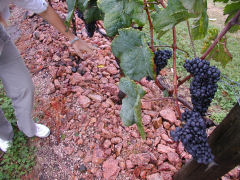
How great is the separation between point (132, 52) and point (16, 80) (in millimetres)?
1033

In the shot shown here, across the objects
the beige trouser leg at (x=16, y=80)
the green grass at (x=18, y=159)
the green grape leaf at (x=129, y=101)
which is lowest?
the green grass at (x=18, y=159)

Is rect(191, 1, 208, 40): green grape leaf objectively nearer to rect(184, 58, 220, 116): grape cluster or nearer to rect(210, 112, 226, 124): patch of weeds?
rect(184, 58, 220, 116): grape cluster

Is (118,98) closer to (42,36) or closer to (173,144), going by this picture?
(173,144)

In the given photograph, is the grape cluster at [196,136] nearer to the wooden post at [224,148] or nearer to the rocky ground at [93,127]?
the wooden post at [224,148]

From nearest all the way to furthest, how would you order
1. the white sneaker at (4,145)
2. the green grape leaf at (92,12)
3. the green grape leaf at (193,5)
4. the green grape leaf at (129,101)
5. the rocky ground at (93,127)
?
1. the green grape leaf at (193,5)
2. the green grape leaf at (129,101)
3. the green grape leaf at (92,12)
4. the rocky ground at (93,127)
5. the white sneaker at (4,145)

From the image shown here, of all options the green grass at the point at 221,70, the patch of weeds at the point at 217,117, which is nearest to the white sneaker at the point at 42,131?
the green grass at the point at 221,70

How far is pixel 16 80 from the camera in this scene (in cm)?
149

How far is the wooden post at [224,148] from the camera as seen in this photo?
2.37 ft

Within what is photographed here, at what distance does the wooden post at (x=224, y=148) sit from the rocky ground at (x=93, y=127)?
0.50 meters

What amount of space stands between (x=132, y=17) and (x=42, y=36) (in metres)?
2.51

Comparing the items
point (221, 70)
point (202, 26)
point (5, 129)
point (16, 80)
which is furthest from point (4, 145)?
point (221, 70)

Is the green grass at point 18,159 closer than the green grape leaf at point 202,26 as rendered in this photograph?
No

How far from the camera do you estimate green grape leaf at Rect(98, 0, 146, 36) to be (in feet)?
2.71

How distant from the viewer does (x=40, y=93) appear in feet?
7.53
